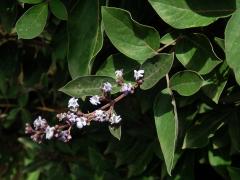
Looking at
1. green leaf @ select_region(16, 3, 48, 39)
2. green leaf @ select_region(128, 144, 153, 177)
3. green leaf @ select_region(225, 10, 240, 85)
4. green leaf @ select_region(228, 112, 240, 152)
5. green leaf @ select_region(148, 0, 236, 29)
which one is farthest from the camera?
green leaf @ select_region(128, 144, 153, 177)

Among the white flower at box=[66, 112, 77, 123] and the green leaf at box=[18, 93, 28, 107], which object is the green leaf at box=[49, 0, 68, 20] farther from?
the green leaf at box=[18, 93, 28, 107]

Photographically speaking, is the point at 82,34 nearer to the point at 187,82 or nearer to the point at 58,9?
the point at 58,9

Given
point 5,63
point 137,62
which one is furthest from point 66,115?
point 5,63

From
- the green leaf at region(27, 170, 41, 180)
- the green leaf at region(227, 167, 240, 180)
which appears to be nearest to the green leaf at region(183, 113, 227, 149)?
the green leaf at region(227, 167, 240, 180)

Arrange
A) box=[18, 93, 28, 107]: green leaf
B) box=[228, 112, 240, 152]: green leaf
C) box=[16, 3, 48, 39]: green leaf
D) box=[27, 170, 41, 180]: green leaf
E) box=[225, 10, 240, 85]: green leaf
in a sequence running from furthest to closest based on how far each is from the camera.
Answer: box=[27, 170, 41, 180]: green leaf → box=[18, 93, 28, 107]: green leaf → box=[228, 112, 240, 152]: green leaf → box=[16, 3, 48, 39]: green leaf → box=[225, 10, 240, 85]: green leaf

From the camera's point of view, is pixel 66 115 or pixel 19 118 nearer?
pixel 66 115

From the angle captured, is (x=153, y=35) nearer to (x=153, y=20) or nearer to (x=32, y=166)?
(x=153, y=20)
